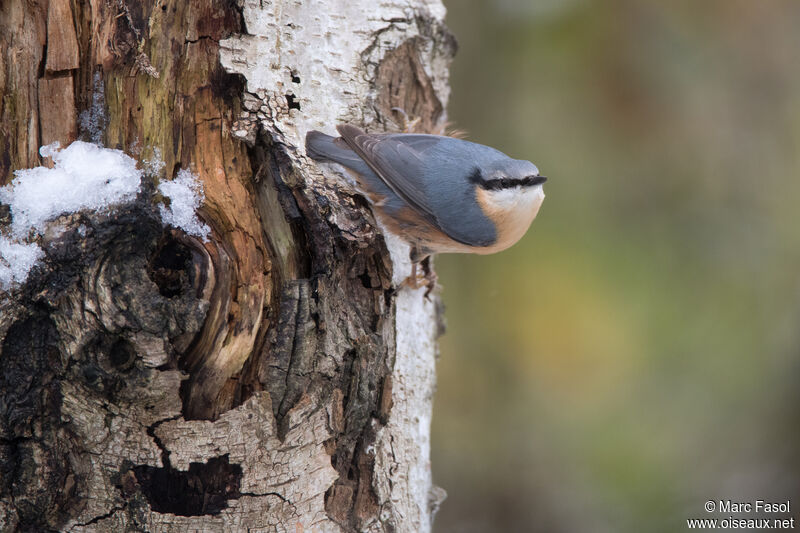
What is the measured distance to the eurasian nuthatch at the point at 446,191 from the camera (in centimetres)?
220

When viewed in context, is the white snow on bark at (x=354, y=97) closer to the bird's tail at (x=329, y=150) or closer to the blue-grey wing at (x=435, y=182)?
the bird's tail at (x=329, y=150)

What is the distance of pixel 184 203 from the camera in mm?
1506

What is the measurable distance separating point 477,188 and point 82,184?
1.32 m

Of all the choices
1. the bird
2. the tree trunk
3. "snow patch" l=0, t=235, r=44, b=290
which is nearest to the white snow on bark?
the tree trunk

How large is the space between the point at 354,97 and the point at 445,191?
0.54 meters

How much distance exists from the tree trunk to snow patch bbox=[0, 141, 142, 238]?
29 millimetres

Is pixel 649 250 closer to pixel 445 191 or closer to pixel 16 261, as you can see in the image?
pixel 445 191

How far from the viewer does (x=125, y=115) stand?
5.03 ft

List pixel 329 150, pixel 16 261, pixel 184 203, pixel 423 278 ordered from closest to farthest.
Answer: pixel 16 261
pixel 184 203
pixel 329 150
pixel 423 278

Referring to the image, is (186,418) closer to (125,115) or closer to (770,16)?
(125,115)

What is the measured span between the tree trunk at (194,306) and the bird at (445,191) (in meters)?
0.46

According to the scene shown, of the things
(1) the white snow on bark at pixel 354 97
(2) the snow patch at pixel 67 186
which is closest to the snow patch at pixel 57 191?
(2) the snow patch at pixel 67 186

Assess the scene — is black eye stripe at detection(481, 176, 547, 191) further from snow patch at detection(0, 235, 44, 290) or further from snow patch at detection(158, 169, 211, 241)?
snow patch at detection(0, 235, 44, 290)

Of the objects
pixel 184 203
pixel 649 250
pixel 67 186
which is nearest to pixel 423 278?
pixel 184 203
